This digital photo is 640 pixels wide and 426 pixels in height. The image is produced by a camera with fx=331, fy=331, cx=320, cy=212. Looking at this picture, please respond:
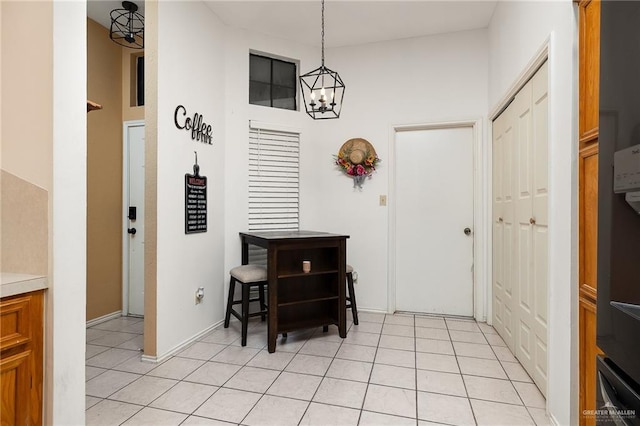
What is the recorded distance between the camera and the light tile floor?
72.3 inches

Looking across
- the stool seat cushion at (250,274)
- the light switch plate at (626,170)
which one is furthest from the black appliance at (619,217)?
the stool seat cushion at (250,274)

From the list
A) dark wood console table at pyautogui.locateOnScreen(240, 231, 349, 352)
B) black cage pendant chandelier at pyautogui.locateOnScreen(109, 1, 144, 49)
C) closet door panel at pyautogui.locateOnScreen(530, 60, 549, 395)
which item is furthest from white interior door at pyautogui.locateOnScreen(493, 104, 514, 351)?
black cage pendant chandelier at pyautogui.locateOnScreen(109, 1, 144, 49)

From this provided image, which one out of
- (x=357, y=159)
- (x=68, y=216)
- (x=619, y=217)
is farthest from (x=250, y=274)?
(x=619, y=217)

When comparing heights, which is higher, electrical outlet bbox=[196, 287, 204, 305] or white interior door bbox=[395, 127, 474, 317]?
white interior door bbox=[395, 127, 474, 317]

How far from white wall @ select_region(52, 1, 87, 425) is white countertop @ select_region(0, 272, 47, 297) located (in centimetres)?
5

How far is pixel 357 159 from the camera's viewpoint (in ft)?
12.1

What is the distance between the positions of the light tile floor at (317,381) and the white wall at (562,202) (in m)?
0.36

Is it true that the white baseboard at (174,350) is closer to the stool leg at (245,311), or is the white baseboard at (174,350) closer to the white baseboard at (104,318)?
the stool leg at (245,311)

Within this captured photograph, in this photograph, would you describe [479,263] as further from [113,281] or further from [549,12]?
[113,281]

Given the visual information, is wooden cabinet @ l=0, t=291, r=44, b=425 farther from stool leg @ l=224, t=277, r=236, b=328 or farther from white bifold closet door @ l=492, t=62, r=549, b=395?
white bifold closet door @ l=492, t=62, r=549, b=395

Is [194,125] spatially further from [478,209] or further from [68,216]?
[478,209]

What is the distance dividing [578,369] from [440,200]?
90.5 inches

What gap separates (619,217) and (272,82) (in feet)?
11.7

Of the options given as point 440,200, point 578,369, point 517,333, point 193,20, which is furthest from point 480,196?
point 193,20
